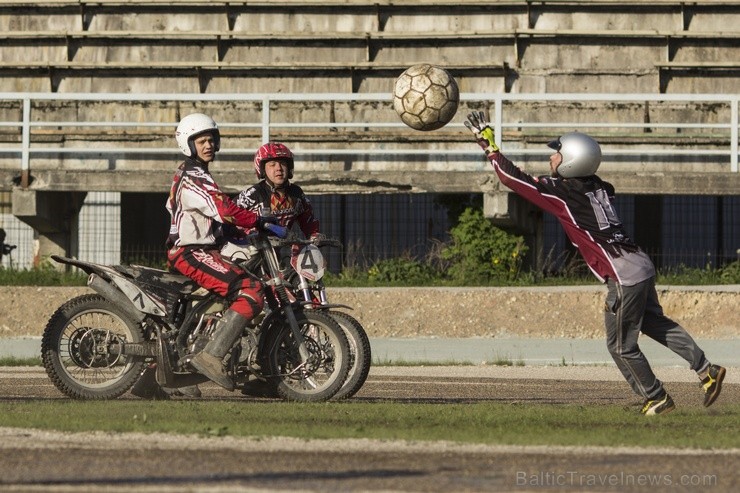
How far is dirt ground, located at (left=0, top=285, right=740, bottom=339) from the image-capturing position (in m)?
19.2

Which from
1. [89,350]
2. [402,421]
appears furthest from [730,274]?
[402,421]

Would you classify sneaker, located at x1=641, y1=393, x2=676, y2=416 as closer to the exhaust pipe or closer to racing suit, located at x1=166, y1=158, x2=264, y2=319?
racing suit, located at x1=166, y1=158, x2=264, y2=319

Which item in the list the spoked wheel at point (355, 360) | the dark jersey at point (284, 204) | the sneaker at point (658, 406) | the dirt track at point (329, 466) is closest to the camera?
the dirt track at point (329, 466)

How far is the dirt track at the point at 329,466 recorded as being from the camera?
6797 millimetres

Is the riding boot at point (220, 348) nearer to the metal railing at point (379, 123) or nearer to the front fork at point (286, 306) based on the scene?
the front fork at point (286, 306)

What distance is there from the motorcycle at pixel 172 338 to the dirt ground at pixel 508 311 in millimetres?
8284

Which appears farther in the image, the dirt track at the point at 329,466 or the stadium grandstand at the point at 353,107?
the stadium grandstand at the point at 353,107

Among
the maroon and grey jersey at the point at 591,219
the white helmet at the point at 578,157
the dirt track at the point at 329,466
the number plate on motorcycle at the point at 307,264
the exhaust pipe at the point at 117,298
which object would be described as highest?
the white helmet at the point at 578,157

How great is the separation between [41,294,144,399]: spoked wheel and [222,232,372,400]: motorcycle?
923 millimetres

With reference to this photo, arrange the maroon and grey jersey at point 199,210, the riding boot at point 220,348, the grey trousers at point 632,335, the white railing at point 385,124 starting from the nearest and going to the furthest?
the grey trousers at point 632,335 < the riding boot at point 220,348 < the maroon and grey jersey at point 199,210 < the white railing at point 385,124

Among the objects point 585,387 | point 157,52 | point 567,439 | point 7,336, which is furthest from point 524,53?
point 567,439

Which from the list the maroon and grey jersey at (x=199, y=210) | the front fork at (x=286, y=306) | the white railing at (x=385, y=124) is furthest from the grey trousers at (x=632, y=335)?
the white railing at (x=385, y=124)

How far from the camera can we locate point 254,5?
24.8m

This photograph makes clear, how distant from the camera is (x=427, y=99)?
13.4 metres
